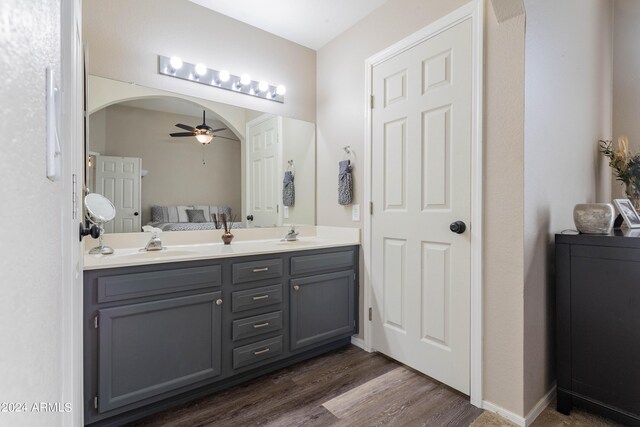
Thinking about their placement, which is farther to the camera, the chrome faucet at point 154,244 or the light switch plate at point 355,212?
the light switch plate at point 355,212

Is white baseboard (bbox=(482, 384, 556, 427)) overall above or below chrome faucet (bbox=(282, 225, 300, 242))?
below

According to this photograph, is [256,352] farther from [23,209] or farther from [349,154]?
[23,209]

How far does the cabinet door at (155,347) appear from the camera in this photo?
1.53 meters

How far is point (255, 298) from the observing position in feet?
6.57

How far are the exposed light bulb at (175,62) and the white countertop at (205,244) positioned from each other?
1174 millimetres

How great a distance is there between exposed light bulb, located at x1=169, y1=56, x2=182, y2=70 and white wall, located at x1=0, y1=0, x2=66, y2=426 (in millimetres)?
1974

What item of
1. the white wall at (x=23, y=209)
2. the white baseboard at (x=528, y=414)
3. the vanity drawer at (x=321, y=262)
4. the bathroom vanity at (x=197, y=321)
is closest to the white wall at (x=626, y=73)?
the white baseboard at (x=528, y=414)

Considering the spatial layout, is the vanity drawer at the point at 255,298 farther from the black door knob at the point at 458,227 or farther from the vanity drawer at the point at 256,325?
the black door knob at the point at 458,227

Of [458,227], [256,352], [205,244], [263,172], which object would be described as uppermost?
[263,172]

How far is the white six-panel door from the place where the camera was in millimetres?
1866

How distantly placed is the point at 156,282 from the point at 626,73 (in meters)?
3.74

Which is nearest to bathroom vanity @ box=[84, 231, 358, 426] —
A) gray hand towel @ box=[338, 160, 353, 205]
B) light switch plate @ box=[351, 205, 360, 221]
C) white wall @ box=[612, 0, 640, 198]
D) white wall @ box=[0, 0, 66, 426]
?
light switch plate @ box=[351, 205, 360, 221]

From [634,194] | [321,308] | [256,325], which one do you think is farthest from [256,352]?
[634,194]

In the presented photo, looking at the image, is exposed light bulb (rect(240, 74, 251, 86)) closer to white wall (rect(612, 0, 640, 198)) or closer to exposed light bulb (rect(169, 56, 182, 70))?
exposed light bulb (rect(169, 56, 182, 70))
